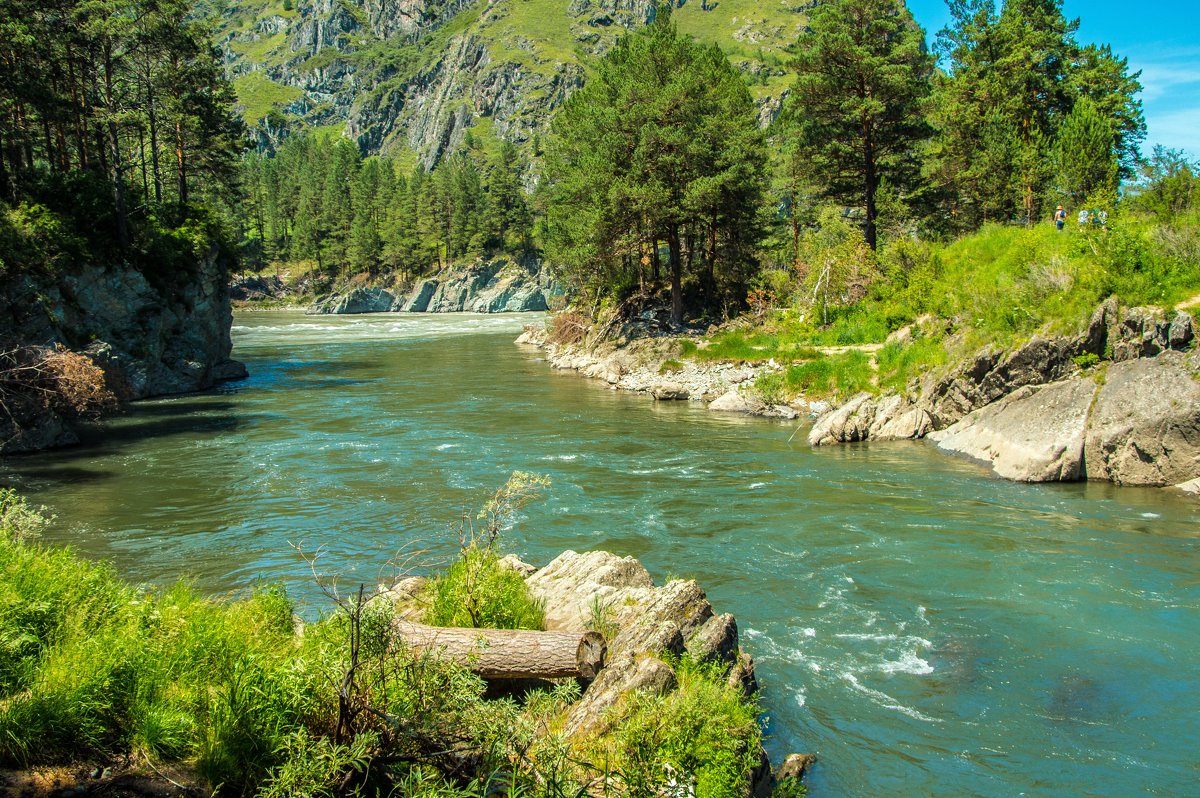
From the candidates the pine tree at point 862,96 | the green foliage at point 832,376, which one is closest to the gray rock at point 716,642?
the green foliage at point 832,376

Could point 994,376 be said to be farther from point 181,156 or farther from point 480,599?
point 181,156

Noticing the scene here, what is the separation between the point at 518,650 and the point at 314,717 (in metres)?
2.02

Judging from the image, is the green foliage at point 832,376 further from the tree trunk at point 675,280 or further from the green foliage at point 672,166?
the tree trunk at point 675,280

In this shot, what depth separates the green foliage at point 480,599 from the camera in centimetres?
841

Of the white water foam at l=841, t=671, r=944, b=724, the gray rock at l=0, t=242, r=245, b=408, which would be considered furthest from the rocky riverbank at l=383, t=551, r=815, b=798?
the gray rock at l=0, t=242, r=245, b=408

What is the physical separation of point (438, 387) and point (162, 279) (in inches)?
512

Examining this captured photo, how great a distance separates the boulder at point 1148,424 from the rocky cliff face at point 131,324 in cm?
2824

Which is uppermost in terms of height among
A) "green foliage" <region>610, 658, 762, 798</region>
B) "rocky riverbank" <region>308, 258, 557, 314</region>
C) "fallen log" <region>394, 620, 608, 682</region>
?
"rocky riverbank" <region>308, 258, 557, 314</region>

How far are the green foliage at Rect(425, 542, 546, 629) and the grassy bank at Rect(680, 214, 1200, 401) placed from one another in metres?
17.5

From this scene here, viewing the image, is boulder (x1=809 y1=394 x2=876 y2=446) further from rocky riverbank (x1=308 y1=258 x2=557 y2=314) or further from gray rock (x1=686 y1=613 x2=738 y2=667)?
rocky riverbank (x1=308 y1=258 x2=557 y2=314)

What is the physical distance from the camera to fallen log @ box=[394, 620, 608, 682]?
23.6 ft

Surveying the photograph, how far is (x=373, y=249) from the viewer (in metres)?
116

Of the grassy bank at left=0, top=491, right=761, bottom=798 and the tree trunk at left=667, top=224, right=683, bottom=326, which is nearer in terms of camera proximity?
the grassy bank at left=0, top=491, right=761, bottom=798

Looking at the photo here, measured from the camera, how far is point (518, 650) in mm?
7328
